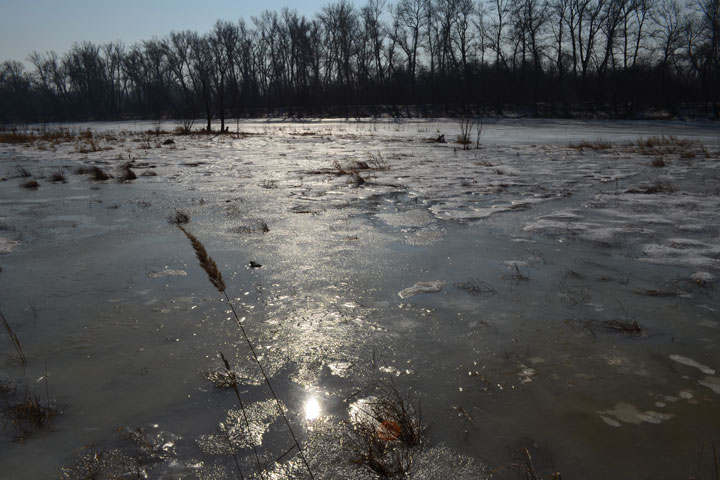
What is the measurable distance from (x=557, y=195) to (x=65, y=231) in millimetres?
5297

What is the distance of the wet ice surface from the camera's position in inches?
53.2

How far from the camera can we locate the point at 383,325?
82.4 inches

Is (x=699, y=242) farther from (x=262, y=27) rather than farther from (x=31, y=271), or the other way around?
(x=262, y=27)

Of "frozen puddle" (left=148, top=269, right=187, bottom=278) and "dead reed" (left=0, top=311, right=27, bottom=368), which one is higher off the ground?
"frozen puddle" (left=148, top=269, right=187, bottom=278)

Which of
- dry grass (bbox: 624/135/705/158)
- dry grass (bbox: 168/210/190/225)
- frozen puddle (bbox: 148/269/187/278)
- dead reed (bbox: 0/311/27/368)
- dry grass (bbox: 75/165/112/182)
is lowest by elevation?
dead reed (bbox: 0/311/27/368)

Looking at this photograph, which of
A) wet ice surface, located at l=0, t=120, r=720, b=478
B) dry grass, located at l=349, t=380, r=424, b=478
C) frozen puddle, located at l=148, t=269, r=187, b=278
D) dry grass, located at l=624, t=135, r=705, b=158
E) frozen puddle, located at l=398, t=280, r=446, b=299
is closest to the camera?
dry grass, located at l=349, t=380, r=424, b=478

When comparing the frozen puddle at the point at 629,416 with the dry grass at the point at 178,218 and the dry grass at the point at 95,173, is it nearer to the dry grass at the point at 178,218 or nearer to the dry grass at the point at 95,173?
the dry grass at the point at 178,218

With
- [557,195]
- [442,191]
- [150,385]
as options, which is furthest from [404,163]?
[150,385]

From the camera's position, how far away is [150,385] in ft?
5.36

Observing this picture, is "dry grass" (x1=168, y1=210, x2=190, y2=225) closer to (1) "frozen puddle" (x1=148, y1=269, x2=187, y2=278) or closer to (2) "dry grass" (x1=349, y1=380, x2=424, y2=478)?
(1) "frozen puddle" (x1=148, y1=269, x2=187, y2=278)

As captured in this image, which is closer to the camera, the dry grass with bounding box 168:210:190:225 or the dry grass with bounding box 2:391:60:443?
the dry grass with bounding box 2:391:60:443

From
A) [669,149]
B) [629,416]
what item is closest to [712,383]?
[629,416]

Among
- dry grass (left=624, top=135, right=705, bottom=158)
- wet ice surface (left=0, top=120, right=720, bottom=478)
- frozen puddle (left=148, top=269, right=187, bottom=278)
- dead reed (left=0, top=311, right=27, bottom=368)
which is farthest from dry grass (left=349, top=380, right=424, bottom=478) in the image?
dry grass (left=624, top=135, right=705, bottom=158)

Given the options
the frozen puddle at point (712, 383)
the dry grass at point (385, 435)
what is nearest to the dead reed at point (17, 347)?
the dry grass at point (385, 435)
